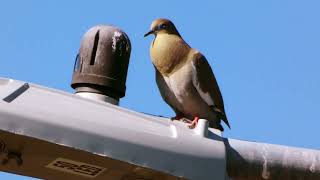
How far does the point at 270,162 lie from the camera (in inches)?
80.9

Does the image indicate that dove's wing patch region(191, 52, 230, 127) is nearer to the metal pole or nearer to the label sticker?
the metal pole

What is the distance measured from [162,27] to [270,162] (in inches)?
108

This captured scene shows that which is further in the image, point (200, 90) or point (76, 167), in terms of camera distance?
point (200, 90)

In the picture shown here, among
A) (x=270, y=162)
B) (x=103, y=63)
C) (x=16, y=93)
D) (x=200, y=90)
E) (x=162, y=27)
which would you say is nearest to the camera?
(x=16, y=93)

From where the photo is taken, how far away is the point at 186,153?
1927 mm

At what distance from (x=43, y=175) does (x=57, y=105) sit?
274 millimetres

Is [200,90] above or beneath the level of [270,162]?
above

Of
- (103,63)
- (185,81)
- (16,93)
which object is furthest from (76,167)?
(185,81)

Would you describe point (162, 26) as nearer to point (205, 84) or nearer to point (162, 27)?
point (162, 27)

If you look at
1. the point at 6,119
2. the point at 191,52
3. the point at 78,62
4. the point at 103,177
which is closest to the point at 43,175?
the point at 103,177

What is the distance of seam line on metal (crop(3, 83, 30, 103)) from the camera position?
1836 mm

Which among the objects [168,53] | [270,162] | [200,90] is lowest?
[270,162]

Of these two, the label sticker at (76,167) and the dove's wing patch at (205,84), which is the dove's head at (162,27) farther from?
the label sticker at (76,167)

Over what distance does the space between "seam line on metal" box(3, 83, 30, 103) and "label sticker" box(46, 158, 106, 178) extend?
21 cm
